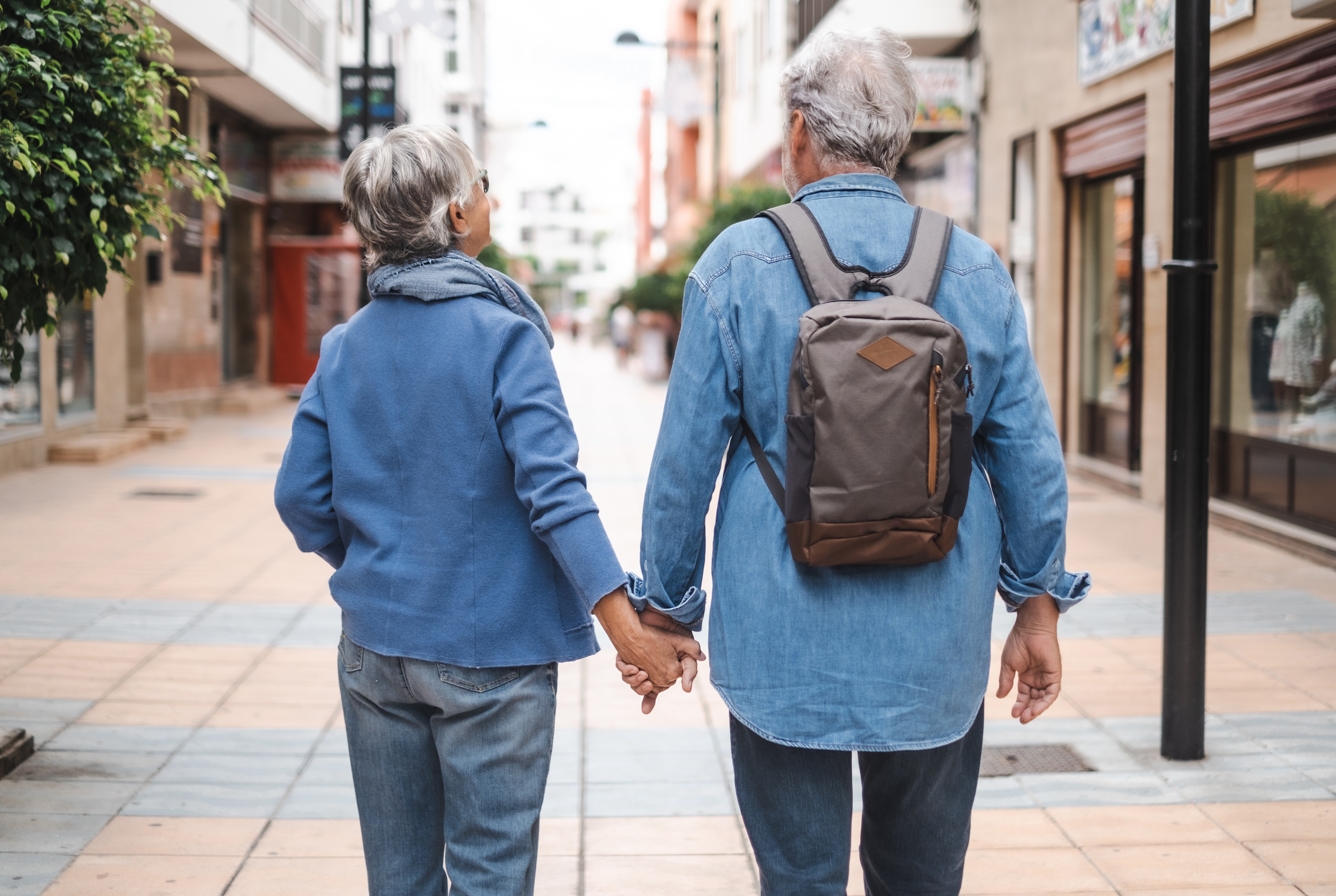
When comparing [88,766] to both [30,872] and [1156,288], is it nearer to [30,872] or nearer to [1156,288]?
[30,872]

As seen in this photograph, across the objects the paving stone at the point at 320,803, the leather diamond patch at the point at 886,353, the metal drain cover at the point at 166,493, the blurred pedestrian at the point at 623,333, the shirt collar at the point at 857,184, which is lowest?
the paving stone at the point at 320,803

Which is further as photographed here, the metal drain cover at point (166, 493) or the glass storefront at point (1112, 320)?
the glass storefront at point (1112, 320)

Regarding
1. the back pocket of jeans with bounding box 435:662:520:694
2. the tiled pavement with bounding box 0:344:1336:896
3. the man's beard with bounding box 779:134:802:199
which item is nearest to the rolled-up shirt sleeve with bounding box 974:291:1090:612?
the man's beard with bounding box 779:134:802:199

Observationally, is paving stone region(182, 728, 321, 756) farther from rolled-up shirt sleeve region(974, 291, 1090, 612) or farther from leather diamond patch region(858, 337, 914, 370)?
leather diamond patch region(858, 337, 914, 370)

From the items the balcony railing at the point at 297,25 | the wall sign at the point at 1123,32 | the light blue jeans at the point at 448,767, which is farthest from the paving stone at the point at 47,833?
the balcony railing at the point at 297,25

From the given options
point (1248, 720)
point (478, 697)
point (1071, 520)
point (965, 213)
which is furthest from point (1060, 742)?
point (965, 213)

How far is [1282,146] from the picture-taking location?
951 cm

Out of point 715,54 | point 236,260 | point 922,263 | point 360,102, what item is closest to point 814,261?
point 922,263

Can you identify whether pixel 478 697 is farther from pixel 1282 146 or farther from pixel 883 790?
pixel 1282 146

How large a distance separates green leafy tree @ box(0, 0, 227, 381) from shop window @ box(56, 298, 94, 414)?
32.2 ft

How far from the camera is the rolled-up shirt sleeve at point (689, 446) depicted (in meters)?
2.25

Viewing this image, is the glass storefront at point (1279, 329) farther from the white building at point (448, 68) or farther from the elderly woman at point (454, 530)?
the white building at point (448, 68)

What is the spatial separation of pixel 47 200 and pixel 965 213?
13805 millimetres

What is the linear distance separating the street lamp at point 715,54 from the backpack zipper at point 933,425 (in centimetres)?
2096
